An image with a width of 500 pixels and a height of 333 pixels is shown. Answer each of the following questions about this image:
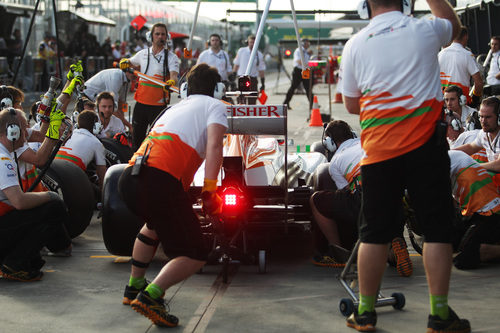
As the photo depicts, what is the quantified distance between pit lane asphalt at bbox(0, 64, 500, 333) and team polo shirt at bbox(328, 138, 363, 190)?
665mm

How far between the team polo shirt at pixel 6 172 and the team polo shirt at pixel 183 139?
4.05ft

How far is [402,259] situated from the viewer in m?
5.80

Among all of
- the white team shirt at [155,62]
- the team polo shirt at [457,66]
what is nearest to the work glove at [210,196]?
the white team shirt at [155,62]

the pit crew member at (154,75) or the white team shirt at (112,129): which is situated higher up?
the pit crew member at (154,75)

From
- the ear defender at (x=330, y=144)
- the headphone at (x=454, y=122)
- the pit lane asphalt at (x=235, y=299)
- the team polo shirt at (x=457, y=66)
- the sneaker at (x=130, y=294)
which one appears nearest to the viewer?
the pit lane asphalt at (x=235, y=299)

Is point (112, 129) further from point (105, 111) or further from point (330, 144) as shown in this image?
point (330, 144)

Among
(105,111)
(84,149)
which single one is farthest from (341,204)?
(105,111)

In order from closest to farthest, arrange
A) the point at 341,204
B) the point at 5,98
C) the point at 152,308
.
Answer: the point at 152,308 < the point at 341,204 < the point at 5,98

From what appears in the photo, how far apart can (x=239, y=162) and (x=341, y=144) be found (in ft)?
2.63

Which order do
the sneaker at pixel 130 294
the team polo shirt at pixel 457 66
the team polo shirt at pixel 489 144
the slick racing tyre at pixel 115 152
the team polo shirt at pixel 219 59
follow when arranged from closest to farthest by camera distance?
the sneaker at pixel 130 294
the team polo shirt at pixel 489 144
the slick racing tyre at pixel 115 152
the team polo shirt at pixel 457 66
the team polo shirt at pixel 219 59

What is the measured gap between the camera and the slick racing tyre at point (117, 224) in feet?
20.0

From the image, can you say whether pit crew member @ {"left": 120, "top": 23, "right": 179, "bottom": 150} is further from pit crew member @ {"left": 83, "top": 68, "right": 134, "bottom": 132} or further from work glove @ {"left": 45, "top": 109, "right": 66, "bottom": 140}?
work glove @ {"left": 45, "top": 109, "right": 66, "bottom": 140}

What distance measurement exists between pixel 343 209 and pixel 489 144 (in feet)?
4.54

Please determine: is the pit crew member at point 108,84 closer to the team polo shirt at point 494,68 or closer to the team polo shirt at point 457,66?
the team polo shirt at point 457,66
